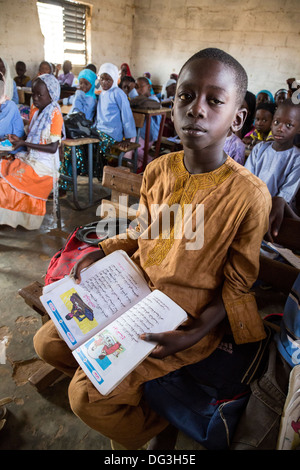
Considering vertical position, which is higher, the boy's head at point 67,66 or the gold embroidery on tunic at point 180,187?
the boy's head at point 67,66

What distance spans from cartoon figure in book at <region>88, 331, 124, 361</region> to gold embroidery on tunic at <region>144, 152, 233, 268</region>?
0.34 metres

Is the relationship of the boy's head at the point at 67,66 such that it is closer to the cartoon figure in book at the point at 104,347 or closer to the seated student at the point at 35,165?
the seated student at the point at 35,165

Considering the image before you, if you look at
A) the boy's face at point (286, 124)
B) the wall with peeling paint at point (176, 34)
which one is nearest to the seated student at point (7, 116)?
the boy's face at point (286, 124)

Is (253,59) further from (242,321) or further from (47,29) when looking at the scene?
(242,321)

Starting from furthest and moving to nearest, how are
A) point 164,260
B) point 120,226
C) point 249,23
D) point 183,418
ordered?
point 249,23
point 120,226
point 164,260
point 183,418

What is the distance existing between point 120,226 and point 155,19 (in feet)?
32.9

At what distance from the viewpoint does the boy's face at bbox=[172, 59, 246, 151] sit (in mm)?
826

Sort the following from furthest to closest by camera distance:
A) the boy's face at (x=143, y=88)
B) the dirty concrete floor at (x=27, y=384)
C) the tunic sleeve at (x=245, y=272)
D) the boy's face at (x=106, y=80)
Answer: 1. the boy's face at (x=143, y=88)
2. the boy's face at (x=106, y=80)
3. the dirty concrete floor at (x=27, y=384)
4. the tunic sleeve at (x=245, y=272)

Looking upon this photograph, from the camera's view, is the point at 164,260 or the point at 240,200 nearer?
the point at 240,200

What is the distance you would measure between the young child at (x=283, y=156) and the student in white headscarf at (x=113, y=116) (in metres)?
2.15

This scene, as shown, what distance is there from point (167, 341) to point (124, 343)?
127 millimetres

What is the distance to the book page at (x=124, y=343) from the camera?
0.76 meters
